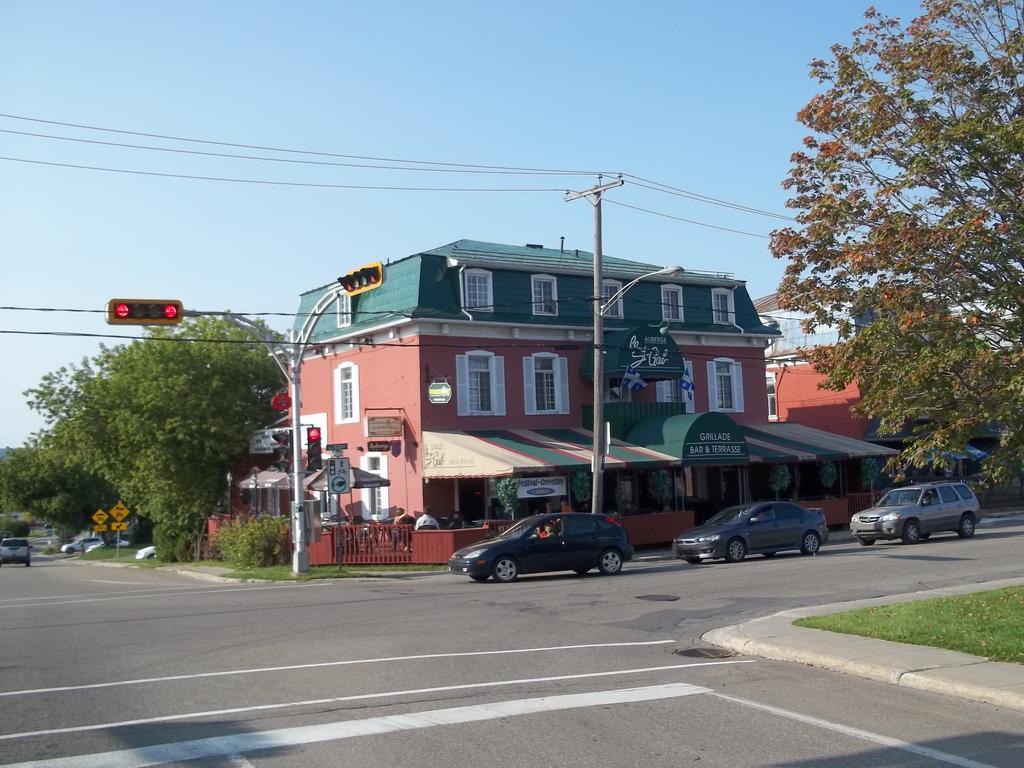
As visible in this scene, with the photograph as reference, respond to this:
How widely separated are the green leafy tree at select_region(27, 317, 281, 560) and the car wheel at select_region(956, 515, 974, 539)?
25851 mm

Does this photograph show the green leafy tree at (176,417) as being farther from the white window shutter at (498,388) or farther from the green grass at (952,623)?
the green grass at (952,623)

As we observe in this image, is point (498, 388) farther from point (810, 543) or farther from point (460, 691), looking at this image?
point (460, 691)

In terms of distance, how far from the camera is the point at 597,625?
15070mm

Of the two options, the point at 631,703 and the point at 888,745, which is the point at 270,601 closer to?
the point at 631,703

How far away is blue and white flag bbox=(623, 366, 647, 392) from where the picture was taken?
33.0m

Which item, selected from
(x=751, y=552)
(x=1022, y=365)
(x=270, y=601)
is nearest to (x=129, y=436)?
(x=270, y=601)

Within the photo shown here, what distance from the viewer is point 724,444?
32.6 meters

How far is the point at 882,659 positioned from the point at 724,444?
2171cm

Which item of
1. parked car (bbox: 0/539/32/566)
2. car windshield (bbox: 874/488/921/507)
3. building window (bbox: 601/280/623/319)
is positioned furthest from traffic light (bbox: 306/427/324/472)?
parked car (bbox: 0/539/32/566)

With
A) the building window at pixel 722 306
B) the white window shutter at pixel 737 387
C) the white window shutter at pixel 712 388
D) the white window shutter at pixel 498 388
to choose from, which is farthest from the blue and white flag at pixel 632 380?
the building window at pixel 722 306

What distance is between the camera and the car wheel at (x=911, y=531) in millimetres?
28364

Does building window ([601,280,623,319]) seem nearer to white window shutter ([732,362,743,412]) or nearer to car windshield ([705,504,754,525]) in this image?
white window shutter ([732,362,743,412])

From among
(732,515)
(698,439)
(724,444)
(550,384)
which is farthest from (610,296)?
(732,515)

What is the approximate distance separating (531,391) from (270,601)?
49.4 ft
